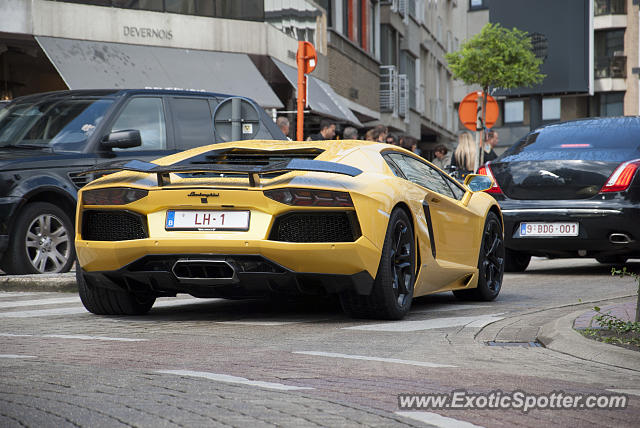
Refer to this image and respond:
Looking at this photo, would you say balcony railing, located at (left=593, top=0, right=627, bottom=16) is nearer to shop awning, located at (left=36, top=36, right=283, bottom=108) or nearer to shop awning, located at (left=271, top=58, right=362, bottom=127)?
shop awning, located at (left=271, top=58, right=362, bottom=127)

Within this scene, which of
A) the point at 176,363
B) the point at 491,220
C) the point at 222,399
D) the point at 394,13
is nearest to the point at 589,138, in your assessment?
the point at 491,220

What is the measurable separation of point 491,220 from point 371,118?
30221 millimetres

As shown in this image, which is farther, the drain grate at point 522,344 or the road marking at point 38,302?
the road marking at point 38,302

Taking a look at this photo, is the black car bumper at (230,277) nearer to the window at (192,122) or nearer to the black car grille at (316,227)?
the black car grille at (316,227)

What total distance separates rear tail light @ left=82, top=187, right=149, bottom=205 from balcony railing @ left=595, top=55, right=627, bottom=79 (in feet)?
199

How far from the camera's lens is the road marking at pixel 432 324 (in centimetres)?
717

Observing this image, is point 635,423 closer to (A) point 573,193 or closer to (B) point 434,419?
(B) point 434,419

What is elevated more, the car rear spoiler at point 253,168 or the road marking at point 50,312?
the car rear spoiler at point 253,168

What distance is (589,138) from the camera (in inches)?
488

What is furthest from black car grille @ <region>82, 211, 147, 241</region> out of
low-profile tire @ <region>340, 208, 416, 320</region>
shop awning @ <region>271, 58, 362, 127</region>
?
shop awning @ <region>271, 58, 362, 127</region>

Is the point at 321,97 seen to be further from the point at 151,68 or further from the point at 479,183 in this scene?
the point at 479,183

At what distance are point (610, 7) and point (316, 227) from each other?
61.1m

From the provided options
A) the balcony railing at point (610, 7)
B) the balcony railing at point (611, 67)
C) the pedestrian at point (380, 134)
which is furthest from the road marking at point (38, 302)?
the balcony railing at point (610, 7)

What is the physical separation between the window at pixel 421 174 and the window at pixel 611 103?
59.4 meters
